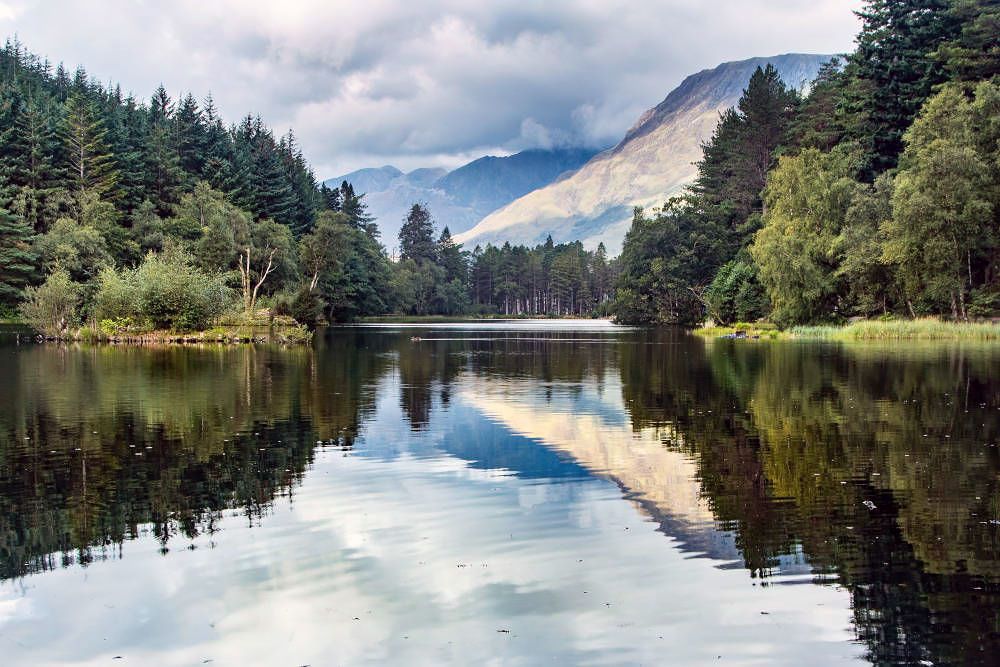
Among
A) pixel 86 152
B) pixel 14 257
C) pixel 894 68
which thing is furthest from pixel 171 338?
pixel 894 68

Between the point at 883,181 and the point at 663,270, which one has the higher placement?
the point at 883,181

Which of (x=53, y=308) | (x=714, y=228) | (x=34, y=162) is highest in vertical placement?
(x=34, y=162)

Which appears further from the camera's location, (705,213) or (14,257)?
(705,213)

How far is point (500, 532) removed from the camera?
11000mm

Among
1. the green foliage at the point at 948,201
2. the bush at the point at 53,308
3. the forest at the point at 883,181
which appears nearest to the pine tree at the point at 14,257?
the bush at the point at 53,308

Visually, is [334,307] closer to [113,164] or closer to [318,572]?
[113,164]

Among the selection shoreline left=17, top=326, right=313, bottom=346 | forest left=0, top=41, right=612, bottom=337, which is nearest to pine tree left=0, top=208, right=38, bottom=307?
forest left=0, top=41, right=612, bottom=337

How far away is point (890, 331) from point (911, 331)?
1.47m

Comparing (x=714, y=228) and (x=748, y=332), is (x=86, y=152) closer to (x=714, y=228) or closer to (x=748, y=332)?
(x=748, y=332)

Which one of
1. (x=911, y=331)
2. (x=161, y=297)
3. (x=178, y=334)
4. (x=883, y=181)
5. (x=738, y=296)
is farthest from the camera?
(x=738, y=296)

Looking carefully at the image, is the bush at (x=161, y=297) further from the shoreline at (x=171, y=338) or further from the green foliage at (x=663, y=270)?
the green foliage at (x=663, y=270)

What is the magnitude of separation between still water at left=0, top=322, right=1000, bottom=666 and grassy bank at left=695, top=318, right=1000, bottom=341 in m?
37.8

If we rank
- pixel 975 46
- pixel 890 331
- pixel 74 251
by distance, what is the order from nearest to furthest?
pixel 890 331 < pixel 975 46 < pixel 74 251

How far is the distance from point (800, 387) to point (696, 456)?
14.0 meters
